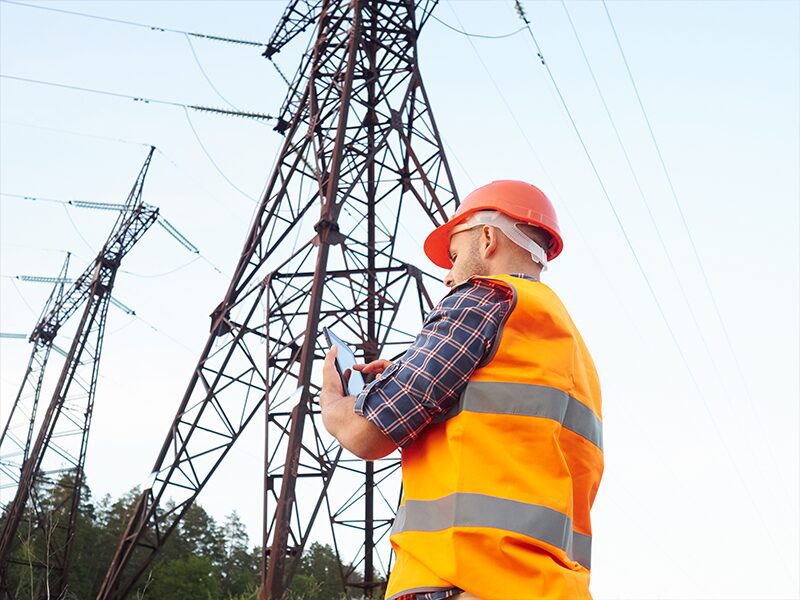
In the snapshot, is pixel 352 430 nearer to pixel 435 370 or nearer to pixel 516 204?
Result: pixel 435 370

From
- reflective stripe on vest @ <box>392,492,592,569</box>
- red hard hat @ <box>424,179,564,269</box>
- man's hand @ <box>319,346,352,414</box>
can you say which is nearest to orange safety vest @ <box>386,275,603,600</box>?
reflective stripe on vest @ <box>392,492,592,569</box>

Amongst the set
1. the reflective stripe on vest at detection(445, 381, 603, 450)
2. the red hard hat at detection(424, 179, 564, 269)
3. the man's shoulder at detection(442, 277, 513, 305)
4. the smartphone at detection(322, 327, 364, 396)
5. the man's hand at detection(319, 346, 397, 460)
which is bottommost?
the man's hand at detection(319, 346, 397, 460)

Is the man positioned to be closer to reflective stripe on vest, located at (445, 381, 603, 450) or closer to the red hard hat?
reflective stripe on vest, located at (445, 381, 603, 450)

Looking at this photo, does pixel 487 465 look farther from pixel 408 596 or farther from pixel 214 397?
pixel 214 397

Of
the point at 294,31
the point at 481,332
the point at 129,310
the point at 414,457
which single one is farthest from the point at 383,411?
the point at 129,310

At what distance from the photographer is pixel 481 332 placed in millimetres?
1954

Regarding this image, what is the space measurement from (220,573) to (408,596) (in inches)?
1839

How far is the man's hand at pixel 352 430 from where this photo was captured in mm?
1962

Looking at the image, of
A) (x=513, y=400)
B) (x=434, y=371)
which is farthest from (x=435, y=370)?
(x=513, y=400)

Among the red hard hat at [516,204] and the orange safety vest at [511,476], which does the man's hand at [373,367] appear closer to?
the orange safety vest at [511,476]

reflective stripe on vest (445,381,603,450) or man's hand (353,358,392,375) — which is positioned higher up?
man's hand (353,358,392,375)

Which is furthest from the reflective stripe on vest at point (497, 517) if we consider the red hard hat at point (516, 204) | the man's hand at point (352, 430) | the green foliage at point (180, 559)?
the green foliage at point (180, 559)

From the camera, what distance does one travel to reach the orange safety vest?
5.82 ft

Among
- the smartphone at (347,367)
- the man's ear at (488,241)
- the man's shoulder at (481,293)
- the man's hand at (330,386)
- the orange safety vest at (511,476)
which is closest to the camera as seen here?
the orange safety vest at (511,476)
